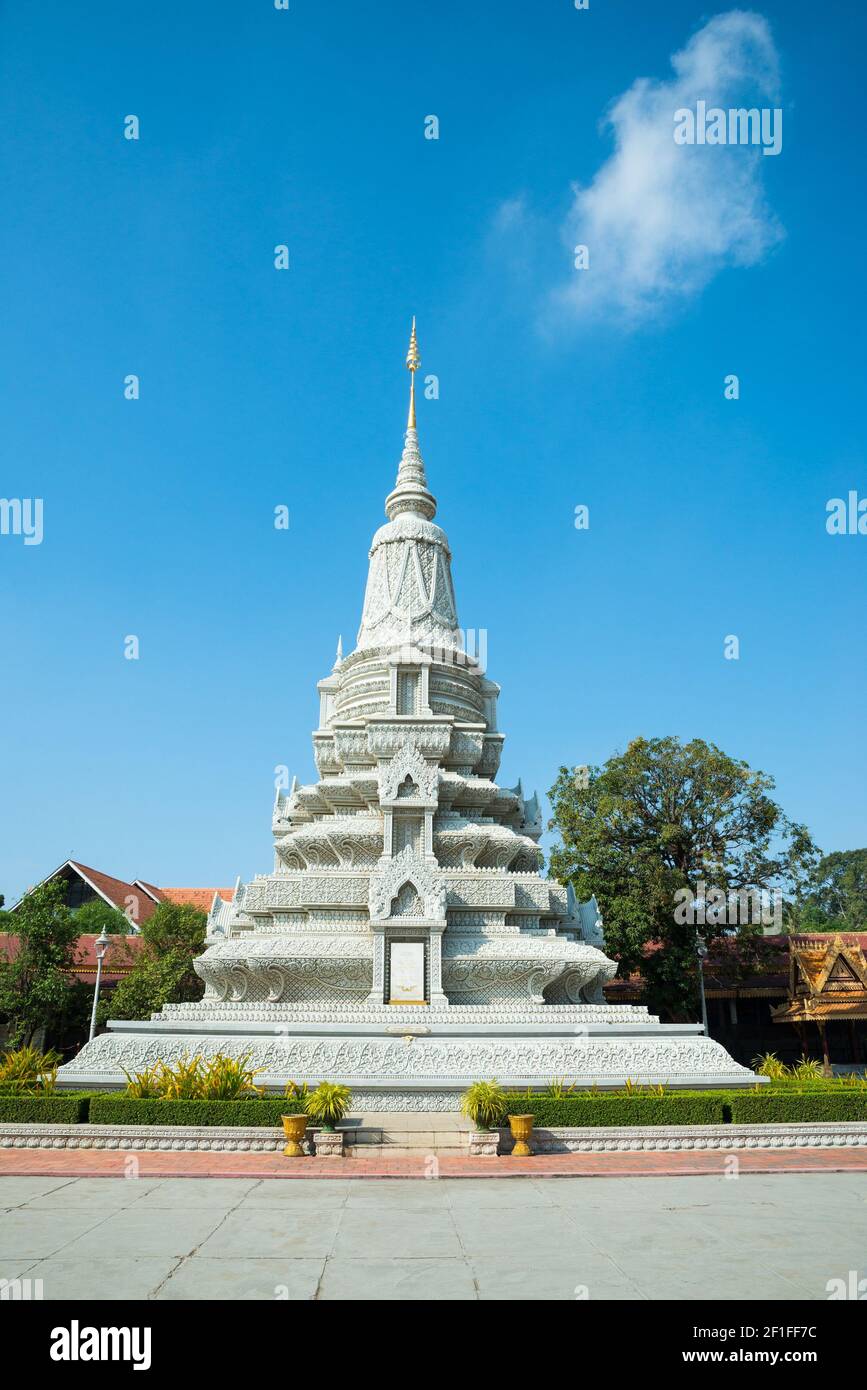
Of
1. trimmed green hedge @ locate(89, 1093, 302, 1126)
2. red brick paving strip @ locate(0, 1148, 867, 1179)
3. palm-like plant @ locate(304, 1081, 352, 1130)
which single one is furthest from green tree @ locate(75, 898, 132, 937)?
palm-like plant @ locate(304, 1081, 352, 1130)

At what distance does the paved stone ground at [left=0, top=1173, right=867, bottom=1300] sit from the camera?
6.85m

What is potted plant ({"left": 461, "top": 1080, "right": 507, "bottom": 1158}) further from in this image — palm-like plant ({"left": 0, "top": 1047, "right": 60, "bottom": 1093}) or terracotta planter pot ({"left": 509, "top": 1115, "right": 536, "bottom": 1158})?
palm-like plant ({"left": 0, "top": 1047, "right": 60, "bottom": 1093})

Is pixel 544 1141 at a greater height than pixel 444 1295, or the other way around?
pixel 444 1295

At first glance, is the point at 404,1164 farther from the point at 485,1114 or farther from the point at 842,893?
the point at 842,893

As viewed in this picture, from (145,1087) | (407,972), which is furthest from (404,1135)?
(407,972)

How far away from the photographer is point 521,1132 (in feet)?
45.0

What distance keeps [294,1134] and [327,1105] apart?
67 cm

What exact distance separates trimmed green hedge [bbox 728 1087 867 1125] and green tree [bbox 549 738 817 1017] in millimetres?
15442

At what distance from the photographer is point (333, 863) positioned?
73.3ft

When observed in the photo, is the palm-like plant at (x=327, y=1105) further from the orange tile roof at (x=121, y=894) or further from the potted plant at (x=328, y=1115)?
the orange tile roof at (x=121, y=894)
